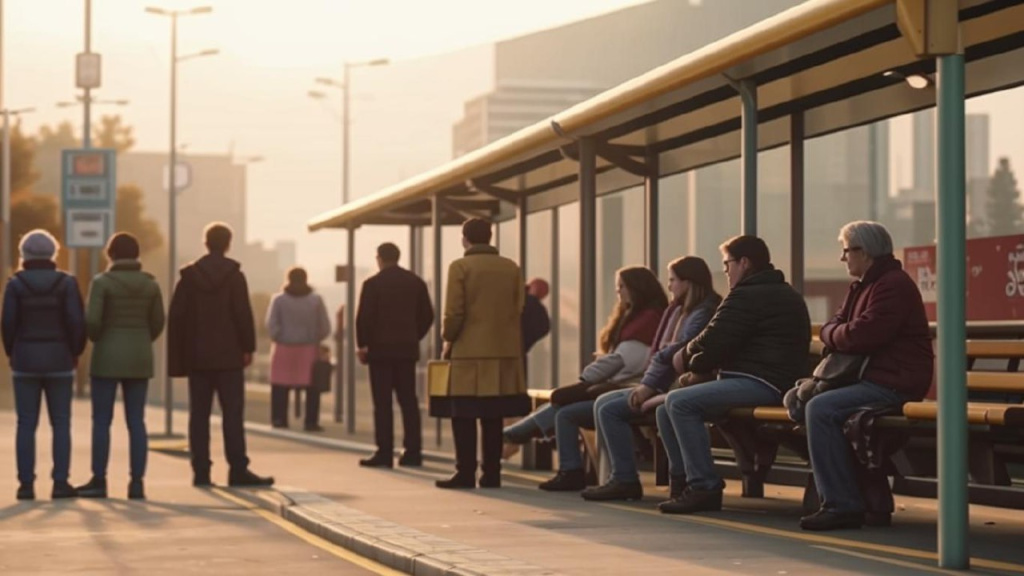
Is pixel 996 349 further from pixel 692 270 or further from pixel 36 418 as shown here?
pixel 36 418

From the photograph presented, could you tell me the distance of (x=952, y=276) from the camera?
8773mm

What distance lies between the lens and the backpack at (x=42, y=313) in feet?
46.0

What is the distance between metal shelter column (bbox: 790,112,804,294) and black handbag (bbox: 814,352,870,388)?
3.05 meters

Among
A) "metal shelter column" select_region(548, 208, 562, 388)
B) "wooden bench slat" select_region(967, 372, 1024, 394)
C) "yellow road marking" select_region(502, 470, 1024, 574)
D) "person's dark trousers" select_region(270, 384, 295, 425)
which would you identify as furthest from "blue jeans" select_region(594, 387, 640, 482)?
"person's dark trousers" select_region(270, 384, 295, 425)

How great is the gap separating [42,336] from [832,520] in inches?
227

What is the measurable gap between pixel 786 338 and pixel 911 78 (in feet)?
5.06

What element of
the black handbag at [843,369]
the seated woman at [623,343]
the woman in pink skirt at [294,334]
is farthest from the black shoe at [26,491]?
the woman in pink skirt at [294,334]

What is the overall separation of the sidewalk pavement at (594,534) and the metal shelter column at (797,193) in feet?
4.69

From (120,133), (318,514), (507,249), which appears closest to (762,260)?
(318,514)

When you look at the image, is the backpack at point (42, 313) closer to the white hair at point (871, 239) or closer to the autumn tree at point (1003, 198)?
the white hair at point (871, 239)

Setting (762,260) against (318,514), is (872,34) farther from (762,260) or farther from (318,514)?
(318,514)

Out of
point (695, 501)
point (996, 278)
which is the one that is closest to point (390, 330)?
point (996, 278)

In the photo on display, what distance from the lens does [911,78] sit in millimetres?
11523

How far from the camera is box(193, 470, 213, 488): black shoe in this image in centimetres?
1568
